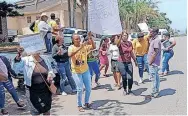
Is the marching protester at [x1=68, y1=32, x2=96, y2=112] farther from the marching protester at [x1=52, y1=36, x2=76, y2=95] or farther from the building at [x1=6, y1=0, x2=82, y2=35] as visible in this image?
the building at [x1=6, y1=0, x2=82, y2=35]

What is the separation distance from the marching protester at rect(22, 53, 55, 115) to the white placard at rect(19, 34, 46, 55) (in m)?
0.09

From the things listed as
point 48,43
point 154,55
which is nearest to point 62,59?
point 48,43

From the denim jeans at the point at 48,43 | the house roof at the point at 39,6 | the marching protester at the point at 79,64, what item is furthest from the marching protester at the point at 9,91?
the house roof at the point at 39,6

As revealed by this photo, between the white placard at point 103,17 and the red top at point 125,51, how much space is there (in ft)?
3.74

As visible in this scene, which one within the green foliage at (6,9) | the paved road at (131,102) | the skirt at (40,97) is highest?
the green foliage at (6,9)

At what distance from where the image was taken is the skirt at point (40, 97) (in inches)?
223

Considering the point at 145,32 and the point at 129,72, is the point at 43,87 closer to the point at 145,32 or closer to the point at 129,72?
the point at 129,72

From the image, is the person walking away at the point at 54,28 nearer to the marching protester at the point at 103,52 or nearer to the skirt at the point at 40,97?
the marching protester at the point at 103,52

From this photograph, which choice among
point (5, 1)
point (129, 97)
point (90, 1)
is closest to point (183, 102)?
point (129, 97)

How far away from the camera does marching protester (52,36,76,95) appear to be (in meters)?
8.70

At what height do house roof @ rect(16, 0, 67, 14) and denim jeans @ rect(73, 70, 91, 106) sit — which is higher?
house roof @ rect(16, 0, 67, 14)

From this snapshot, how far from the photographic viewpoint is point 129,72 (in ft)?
28.6

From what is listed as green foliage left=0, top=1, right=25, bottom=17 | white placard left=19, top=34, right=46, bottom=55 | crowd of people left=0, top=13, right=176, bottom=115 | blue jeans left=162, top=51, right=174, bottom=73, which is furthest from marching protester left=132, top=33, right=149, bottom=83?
green foliage left=0, top=1, right=25, bottom=17

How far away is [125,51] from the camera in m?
8.80
